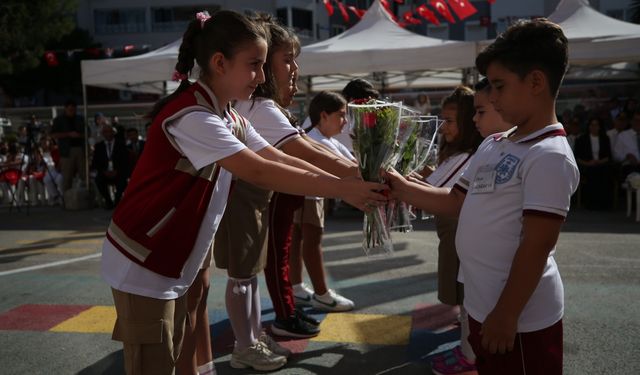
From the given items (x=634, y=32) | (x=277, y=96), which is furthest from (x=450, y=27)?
(x=277, y=96)

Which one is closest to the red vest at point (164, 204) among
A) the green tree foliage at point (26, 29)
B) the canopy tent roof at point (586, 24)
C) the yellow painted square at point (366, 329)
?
the yellow painted square at point (366, 329)

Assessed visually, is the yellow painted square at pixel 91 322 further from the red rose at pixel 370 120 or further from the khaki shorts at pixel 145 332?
the red rose at pixel 370 120

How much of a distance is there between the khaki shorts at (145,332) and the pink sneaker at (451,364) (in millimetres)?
1747

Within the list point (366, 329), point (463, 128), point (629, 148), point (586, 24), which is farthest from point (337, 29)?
point (463, 128)

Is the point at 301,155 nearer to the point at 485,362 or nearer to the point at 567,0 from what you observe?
the point at 485,362

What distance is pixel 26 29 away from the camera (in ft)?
96.6

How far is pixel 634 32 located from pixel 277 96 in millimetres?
9148

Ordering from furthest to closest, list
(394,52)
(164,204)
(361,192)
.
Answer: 1. (394,52)
2. (361,192)
3. (164,204)

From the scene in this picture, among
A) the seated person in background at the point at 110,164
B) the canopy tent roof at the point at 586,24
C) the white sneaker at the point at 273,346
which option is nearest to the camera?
the white sneaker at the point at 273,346

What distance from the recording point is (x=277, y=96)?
11.6ft

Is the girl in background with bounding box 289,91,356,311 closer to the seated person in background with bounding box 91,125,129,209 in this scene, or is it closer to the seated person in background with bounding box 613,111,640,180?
the seated person in background with bounding box 613,111,640,180

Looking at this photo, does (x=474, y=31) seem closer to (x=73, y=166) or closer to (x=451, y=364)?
(x=73, y=166)

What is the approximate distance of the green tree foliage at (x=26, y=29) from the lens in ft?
92.8

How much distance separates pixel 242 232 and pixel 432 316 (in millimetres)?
1896
